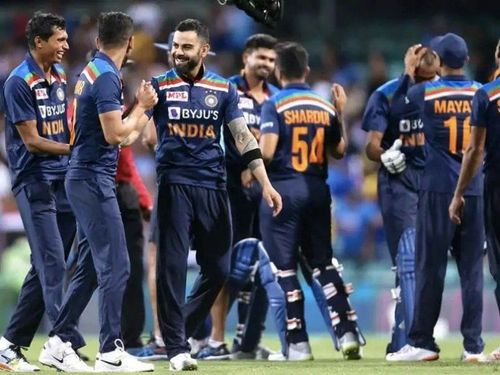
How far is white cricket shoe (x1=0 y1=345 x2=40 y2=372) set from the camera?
9977 millimetres

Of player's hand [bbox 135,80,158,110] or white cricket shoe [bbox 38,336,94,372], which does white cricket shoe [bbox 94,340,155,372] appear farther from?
player's hand [bbox 135,80,158,110]

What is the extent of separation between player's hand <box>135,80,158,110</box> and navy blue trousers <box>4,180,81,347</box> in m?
1.24

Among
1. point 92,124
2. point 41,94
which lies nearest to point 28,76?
point 41,94

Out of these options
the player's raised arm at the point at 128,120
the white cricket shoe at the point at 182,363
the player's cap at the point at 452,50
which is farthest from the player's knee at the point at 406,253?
the player's raised arm at the point at 128,120

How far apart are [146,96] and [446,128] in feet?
8.80

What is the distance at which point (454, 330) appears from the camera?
16.1m

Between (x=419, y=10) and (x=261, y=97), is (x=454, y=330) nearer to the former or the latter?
(x=261, y=97)

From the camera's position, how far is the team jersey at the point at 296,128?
11414 millimetres

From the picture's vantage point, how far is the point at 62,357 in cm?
969

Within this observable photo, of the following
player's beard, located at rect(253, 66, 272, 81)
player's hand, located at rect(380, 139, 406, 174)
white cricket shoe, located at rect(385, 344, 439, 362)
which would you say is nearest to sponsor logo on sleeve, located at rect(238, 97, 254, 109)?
player's beard, located at rect(253, 66, 272, 81)

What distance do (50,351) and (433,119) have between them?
11.3 ft

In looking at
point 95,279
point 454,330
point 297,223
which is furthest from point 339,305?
point 454,330

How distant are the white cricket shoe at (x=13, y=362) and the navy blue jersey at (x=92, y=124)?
4.85 feet

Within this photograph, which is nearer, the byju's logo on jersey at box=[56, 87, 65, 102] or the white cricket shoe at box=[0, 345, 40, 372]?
the white cricket shoe at box=[0, 345, 40, 372]
